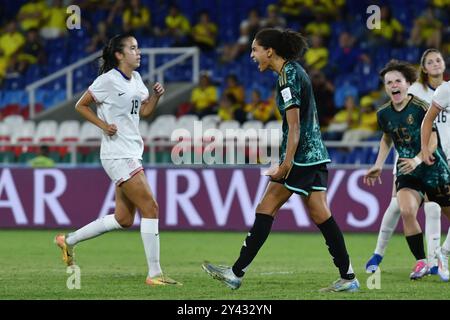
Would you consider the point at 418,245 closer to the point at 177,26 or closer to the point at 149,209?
the point at 149,209

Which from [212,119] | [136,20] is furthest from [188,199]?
[136,20]

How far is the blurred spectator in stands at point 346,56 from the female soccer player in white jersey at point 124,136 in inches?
426

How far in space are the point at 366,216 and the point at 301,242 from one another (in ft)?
5.14

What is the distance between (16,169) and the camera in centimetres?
1616

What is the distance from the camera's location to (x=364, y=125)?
1783 cm

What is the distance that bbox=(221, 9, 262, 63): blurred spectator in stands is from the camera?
20.9 metres

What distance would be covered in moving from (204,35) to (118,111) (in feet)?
41.9

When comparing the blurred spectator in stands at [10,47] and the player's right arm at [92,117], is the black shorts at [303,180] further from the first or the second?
the blurred spectator in stands at [10,47]

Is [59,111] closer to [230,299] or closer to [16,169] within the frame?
[16,169]

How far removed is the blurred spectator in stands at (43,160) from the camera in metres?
16.4

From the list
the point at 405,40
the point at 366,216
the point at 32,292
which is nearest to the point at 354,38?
the point at 405,40

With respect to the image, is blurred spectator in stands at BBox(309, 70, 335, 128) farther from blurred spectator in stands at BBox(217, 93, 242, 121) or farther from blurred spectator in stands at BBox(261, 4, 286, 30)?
blurred spectator in stands at BBox(261, 4, 286, 30)

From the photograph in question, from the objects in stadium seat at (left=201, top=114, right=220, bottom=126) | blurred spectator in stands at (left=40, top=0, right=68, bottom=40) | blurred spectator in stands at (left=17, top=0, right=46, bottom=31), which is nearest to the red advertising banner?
stadium seat at (left=201, top=114, right=220, bottom=126)

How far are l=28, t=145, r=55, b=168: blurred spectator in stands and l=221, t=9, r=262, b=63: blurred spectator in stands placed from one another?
5377mm
